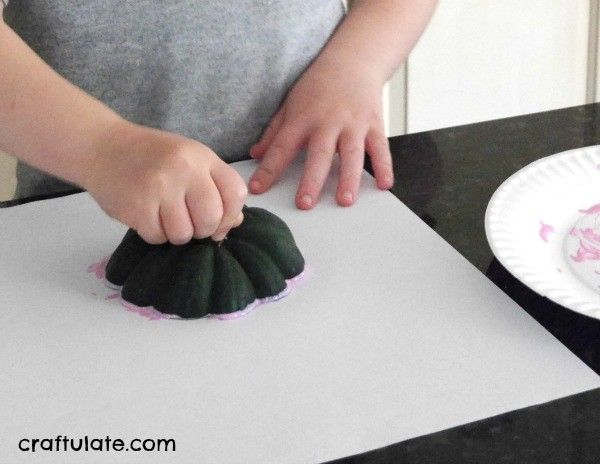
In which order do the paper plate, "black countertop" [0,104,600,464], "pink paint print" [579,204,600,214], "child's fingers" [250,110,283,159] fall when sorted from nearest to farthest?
"black countertop" [0,104,600,464]
the paper plate
"pink paint print" [579,204,600,214]
"child's fingers" [250,110,283,159]

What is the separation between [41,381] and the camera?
551mm

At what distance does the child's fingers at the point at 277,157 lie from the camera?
78 cm

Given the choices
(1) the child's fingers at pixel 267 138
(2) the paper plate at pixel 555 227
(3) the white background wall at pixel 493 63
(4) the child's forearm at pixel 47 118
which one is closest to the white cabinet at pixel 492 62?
(3) the white background wall at pixel 493 63

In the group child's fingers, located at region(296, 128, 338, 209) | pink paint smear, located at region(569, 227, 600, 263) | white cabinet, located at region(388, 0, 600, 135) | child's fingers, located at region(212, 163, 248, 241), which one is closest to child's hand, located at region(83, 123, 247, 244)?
child's fingers, located at region(212, 163, 248, 241)

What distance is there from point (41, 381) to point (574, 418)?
30 cm

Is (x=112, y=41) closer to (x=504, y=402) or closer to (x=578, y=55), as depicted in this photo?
(x=504, y=402)

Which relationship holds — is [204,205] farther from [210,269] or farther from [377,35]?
[377,35]

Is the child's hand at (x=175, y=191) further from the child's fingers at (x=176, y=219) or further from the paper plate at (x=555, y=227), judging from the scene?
the paper plate at (x=555, y=227)

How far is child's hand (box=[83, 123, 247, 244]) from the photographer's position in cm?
60

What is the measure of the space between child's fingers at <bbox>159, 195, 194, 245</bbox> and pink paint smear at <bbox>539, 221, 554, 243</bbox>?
0.25 metres

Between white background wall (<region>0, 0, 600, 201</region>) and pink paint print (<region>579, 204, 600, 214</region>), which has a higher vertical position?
pink paint print (<region>579, 204, 600, 214</region>)

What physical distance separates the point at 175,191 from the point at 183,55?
285 mm

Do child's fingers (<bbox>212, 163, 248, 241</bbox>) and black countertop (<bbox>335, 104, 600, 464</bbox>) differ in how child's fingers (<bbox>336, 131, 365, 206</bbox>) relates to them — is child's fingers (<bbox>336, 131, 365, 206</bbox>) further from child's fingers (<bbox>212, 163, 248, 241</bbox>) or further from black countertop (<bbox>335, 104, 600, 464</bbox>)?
child's fingers (<bbox>212, 163, 248, 241</bbox>)

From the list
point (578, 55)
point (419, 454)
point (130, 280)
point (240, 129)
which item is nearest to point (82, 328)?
point (130, 280)
